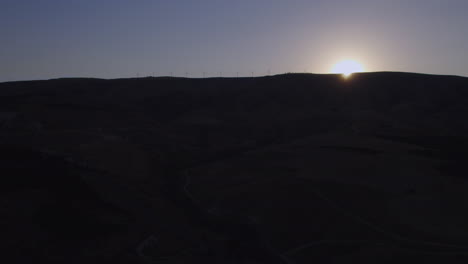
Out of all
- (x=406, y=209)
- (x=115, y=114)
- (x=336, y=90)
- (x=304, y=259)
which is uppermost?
(x=336, y=90)

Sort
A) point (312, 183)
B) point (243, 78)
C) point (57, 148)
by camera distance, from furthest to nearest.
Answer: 1. point (243, 78)
2. point (57, 148)
3. point (312, 183)

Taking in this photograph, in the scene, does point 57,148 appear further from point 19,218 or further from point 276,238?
point 276,238

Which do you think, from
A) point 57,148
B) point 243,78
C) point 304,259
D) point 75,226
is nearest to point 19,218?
point 75,226

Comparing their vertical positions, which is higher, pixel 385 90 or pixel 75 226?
pixel 385 90

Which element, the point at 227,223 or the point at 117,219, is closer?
the point at 117,219

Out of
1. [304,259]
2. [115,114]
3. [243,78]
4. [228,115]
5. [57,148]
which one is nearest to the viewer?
[304,259]

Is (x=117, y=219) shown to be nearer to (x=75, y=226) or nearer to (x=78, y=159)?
(x=75, y=226)

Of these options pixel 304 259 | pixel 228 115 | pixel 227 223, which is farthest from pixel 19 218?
pixel 228 115
